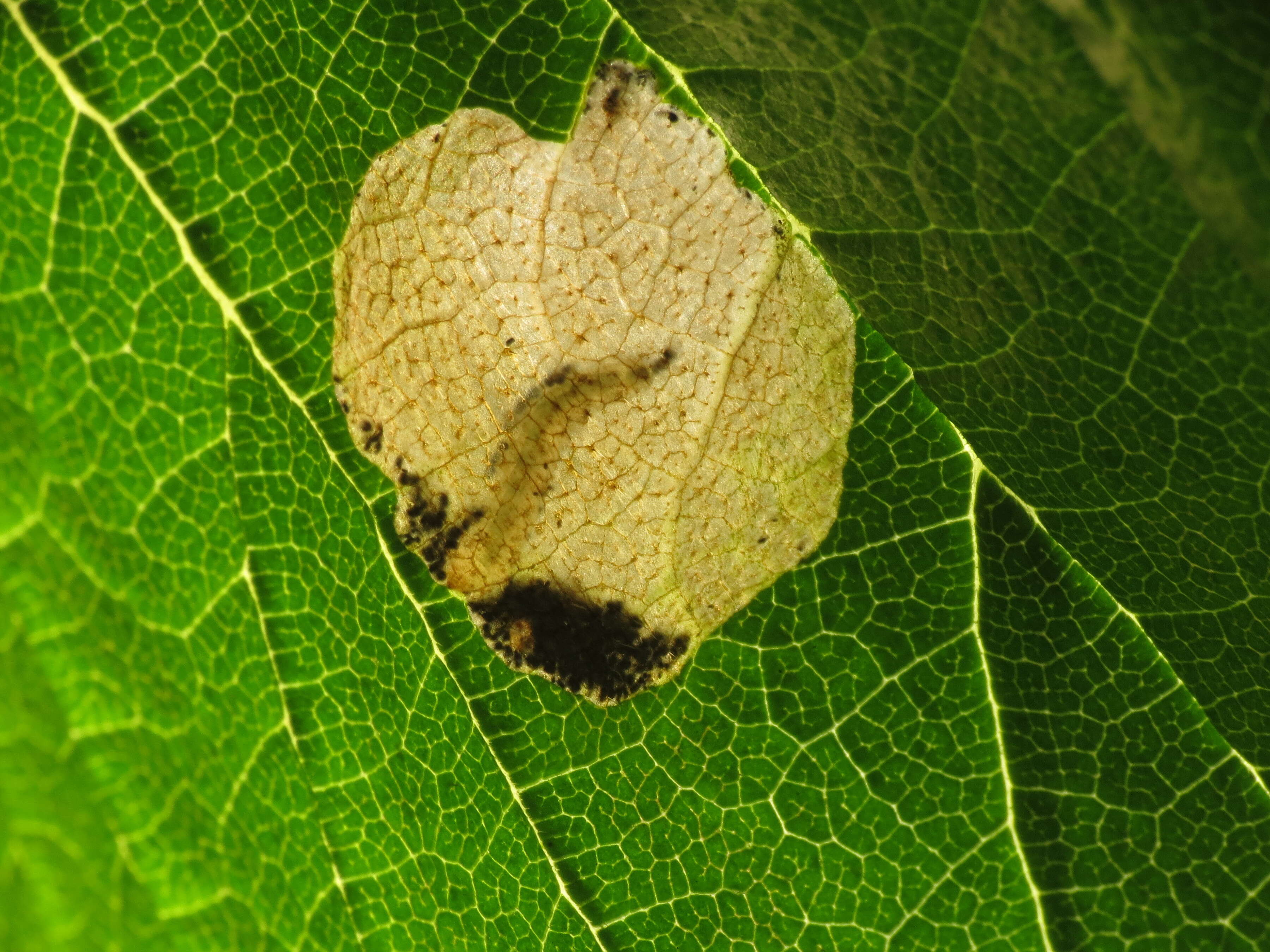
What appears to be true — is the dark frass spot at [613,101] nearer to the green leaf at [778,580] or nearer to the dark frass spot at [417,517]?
the green leaf at [778,580]

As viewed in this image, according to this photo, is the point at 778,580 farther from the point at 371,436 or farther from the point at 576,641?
the point at 371,436

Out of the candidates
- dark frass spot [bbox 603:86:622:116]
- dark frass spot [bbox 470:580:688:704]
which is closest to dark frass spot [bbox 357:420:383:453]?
dark frass spot [bbox 470:580:688:704]

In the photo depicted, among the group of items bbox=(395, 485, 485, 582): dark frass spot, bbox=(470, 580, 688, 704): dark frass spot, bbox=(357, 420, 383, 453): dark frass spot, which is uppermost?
bbox=(357, 420, 383, 453): dark frass spot

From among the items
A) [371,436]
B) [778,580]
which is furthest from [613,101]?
[778,580]

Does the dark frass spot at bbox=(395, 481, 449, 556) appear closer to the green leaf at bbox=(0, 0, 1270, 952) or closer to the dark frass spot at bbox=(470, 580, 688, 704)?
the green leaf at bbox=(0, 0, 1270, 952)

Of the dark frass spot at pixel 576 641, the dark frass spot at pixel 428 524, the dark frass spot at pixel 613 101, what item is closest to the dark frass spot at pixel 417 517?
the dark frass spot at pixel 428 524

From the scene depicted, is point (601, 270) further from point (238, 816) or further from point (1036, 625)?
point (238, 816)

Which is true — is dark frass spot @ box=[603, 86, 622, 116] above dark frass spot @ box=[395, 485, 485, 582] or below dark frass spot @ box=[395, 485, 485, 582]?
above
